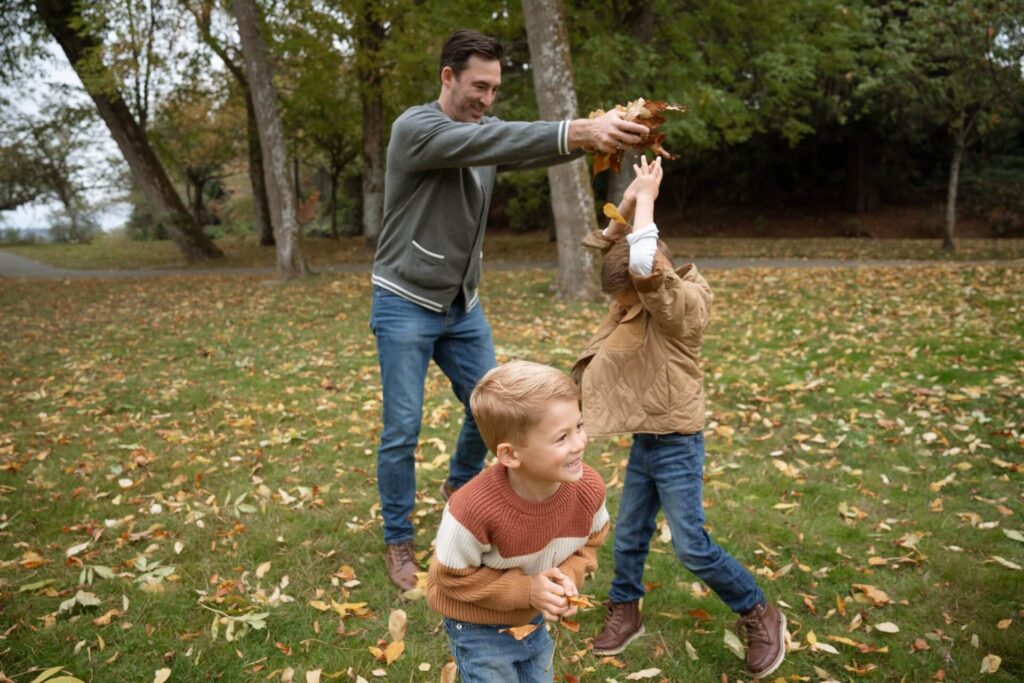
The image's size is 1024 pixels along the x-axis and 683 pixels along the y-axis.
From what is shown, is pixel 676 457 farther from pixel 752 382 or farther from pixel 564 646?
pixel 752 382

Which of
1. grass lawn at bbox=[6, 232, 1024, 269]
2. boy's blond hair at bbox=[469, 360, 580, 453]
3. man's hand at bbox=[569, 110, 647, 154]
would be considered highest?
man's hand at bbox=[569, 110, 647, 154]

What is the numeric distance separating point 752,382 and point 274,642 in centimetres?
497

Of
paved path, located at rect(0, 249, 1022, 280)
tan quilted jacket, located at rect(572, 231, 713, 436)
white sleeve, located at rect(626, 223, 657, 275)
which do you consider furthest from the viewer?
paved path, located at rect(0, 249, 1022, 280)

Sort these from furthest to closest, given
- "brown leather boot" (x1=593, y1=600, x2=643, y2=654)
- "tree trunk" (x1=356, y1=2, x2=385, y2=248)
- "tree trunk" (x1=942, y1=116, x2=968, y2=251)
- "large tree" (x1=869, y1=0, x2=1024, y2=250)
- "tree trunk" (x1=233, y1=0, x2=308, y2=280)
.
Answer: "tree trunk" (x1=356, y1=2, x2=385, y2=248) → "tree trunk" (x1=942, y1=116, x2=968, y2=251) → "tree trunk" (x1=233, y1=0, x2=308, y2=280) → "large tree" (x1=869, y1=0, x2=1024, y2=250) → "brown leather boot" (x1=593, y1=600, x2=643, y2=654)

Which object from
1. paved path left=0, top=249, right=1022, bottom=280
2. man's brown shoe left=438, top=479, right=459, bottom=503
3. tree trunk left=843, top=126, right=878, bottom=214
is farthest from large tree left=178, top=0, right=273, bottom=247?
tree trunk left=843, top=126, right=878, bottom=214

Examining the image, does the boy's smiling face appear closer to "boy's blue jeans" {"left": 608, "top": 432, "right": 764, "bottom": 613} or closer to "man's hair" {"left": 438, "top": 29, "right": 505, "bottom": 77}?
"boy's blue jeans" {"left": 608, "top": 432, "right": 764, "bottom": 613}

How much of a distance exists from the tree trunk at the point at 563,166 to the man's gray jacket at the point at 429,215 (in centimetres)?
658

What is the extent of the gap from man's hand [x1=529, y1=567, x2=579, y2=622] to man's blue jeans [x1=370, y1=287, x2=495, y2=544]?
1589 mm

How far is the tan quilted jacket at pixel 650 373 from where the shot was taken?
271 cm

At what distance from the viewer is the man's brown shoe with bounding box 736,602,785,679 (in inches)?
115

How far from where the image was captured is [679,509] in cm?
276

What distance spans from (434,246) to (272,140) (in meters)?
11.7

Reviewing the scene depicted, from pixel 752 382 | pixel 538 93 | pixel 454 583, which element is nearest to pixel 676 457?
pixel 454 583

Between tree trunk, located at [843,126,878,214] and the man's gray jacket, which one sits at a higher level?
tree trunk, located at [843,126,878,214]
